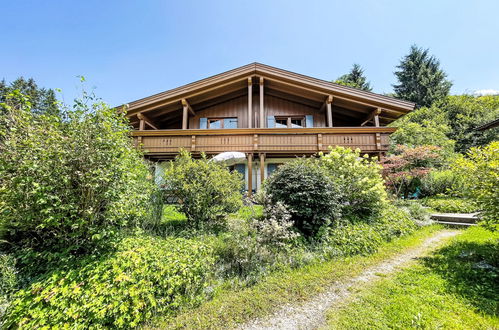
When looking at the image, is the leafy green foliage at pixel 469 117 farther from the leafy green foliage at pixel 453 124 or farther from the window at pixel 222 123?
the window at pixel 222 123

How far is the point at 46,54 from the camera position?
424 inches

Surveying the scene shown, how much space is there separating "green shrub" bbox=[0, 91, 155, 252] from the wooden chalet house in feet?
23.3

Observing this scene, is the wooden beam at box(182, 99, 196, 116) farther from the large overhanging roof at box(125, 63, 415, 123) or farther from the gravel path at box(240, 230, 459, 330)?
the gravel path at box(240, 230, 459, 330)

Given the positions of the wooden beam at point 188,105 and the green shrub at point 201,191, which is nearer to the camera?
the green shrub at point 201,191

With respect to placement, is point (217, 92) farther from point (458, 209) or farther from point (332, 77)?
point (332, 77)

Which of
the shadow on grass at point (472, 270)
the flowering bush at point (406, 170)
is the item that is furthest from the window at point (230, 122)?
the shadow on grass at point (472, 270)

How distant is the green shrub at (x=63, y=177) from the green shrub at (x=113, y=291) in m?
0.48

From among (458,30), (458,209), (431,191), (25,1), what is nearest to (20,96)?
(25,1)

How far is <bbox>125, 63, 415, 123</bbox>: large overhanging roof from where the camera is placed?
1062 cm

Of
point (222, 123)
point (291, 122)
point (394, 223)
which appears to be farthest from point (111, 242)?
point (291, 122)

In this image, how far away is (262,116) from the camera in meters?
11.0

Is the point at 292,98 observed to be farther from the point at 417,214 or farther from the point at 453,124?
the point at 453,124

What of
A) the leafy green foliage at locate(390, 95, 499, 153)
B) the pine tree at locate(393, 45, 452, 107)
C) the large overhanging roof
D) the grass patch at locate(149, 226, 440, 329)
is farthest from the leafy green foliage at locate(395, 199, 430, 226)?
the pine tree at locate(393, 45, 452, 107)

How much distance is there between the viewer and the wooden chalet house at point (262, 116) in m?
10.3
